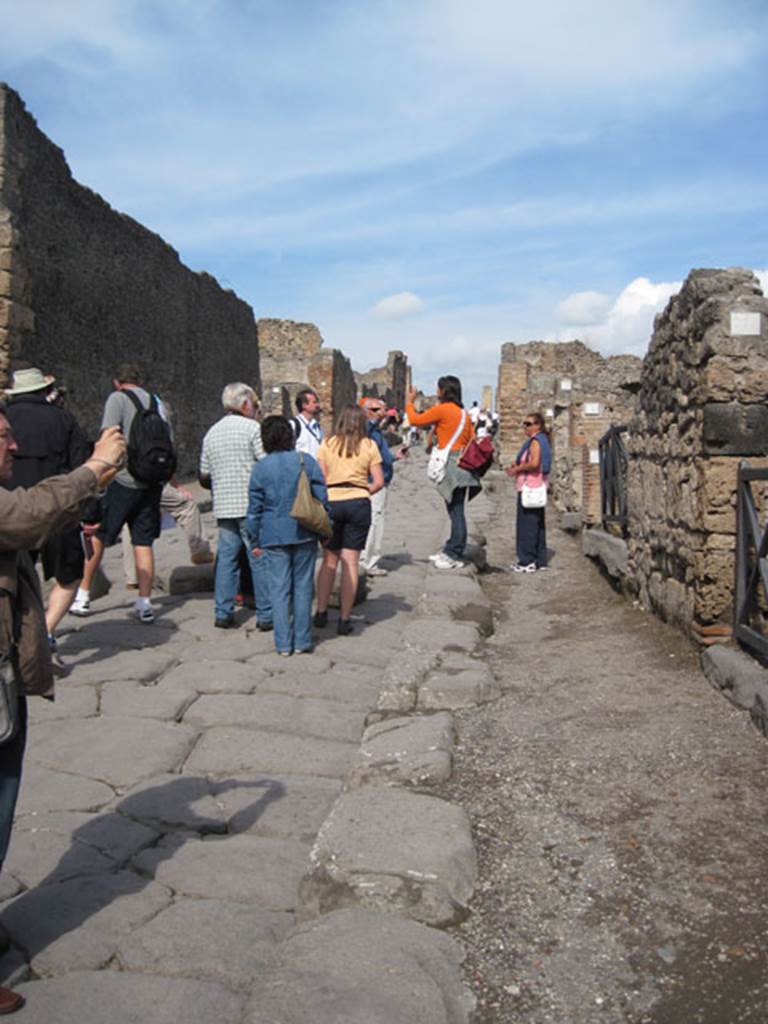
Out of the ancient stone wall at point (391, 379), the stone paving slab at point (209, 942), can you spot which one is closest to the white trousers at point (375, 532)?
the stone paving slab at point (209, 942)

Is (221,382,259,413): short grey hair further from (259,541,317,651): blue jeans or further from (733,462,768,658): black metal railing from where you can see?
(733,462,768,658): black metal railing

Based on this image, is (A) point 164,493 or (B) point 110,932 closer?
(B) point 110,932

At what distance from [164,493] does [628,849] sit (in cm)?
519

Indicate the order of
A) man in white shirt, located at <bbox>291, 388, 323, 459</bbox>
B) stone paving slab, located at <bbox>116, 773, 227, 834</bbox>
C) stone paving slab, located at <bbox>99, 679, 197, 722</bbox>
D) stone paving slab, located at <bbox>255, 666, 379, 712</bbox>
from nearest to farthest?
stone paving slab, located at <bbox>116, 773, 227, 834</bbox>, stone paving slab, located at <bbox>99, 679, 197, 722</bbox>, stone paving slab, located at <bbox>255, 666, 379, 712</bbox>, man in white shirt, located at <bbox>291, 388, 323, 459</bbox>

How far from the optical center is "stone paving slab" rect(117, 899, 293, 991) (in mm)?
2533

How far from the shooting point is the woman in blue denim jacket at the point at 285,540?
576cm

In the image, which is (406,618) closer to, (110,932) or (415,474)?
(110,932)

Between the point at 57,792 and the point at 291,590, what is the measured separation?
237 centimetres

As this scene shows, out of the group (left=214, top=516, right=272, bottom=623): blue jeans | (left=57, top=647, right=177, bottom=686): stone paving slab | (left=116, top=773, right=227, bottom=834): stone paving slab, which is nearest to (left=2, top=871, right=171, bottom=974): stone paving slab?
(left=116, top=773, right=227, bottom=834): stone paving slab

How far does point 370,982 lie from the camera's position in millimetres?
2316

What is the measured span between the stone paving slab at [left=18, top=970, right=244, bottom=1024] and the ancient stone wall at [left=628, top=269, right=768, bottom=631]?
12.2 feet

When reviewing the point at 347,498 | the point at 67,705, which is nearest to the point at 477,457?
the point at 347,498

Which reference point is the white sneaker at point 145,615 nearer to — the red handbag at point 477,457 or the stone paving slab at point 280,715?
the stone paving slab at point 280,715

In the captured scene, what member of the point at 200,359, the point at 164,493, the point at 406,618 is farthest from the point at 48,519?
the point at 200,359
